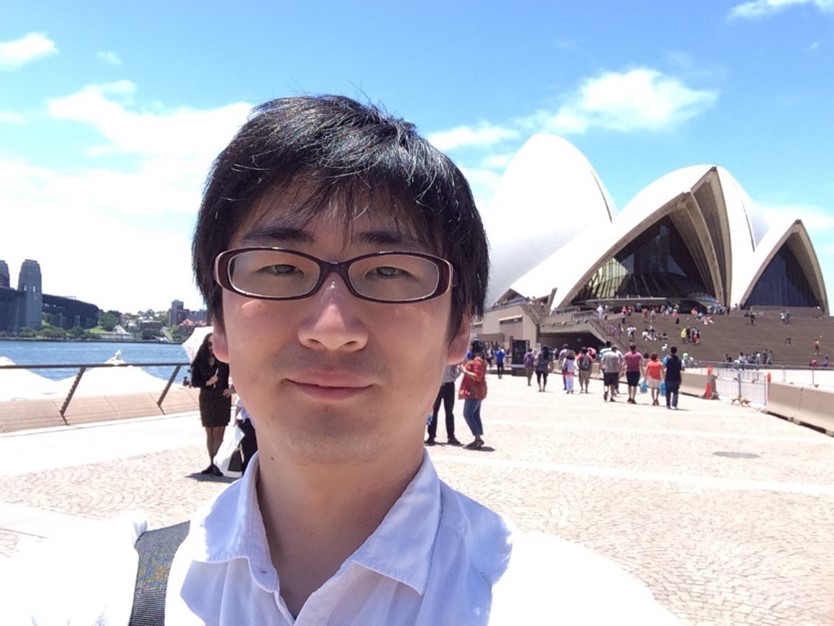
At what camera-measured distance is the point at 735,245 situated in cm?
4584

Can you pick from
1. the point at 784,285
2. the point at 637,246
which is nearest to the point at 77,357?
the point at 637,246

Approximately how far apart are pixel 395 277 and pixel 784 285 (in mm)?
52807

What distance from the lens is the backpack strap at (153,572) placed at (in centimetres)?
93

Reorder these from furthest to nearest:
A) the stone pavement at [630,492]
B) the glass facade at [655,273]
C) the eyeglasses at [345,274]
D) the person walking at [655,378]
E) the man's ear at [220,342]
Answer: the glass facade at [655,273] → the person walking at [655,378] → the stone pavement at [630,492] → the man's ear at [220,342] → the eyeglasses at [345,274]

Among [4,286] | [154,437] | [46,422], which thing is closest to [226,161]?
[154,437]

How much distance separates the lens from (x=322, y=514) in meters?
1.05

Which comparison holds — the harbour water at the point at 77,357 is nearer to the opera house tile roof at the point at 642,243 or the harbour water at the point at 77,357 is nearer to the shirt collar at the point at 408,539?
the shirt collar at the point at 408,539

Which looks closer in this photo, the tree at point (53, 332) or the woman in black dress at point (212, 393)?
the woman in black dress at point (212, 393)

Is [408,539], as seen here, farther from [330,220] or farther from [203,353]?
[203,353]

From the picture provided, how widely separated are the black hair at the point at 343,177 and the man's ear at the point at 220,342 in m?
0.03

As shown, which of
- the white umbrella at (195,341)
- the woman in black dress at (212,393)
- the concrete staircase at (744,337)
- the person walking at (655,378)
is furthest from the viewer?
the concrete staircase at (744,337)

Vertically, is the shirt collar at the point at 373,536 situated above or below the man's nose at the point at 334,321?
below

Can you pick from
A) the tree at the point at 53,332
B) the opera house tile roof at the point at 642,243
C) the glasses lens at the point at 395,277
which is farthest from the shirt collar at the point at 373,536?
the tree at the point at 53,332

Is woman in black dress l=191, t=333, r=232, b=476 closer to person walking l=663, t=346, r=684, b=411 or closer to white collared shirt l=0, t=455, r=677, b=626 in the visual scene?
white collared shirt l=0, t=455, r=677, b=626
